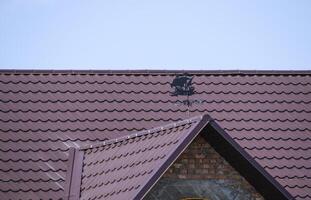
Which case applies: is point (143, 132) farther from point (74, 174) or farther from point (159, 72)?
point (159, 72)

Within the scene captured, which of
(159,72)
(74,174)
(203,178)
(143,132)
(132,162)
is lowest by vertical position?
(74,174)

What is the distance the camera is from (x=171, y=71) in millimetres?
13586

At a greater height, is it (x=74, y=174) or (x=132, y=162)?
(x=132, y=162)

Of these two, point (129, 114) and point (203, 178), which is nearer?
point (203, 178)

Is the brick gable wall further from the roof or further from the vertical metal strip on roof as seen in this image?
the roof

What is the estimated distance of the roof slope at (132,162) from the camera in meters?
8.12

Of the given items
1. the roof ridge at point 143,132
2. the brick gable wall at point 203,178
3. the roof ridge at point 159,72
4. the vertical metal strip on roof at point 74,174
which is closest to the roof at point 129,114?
the roof ridge at point 159,72

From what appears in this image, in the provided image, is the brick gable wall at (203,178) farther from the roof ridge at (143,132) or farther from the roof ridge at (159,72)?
the roof ridge at (159,72)

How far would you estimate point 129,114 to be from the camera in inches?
483

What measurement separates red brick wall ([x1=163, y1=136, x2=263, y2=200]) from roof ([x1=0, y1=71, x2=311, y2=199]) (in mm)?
2161

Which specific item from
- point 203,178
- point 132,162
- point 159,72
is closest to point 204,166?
point 203,178

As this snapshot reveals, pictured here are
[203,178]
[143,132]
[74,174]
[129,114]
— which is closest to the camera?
[203,178]

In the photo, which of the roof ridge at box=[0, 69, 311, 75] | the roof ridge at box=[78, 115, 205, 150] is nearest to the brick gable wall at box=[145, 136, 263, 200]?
the roof ridge at box=[78, 115, 205, 150]

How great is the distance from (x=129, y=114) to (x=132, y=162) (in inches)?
133
